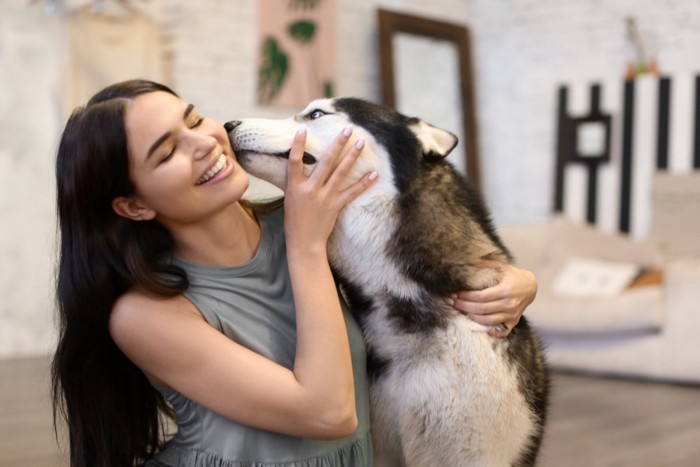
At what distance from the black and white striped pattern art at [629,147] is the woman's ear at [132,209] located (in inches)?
204

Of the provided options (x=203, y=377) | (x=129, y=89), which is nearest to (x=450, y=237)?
(x=203, y=377)

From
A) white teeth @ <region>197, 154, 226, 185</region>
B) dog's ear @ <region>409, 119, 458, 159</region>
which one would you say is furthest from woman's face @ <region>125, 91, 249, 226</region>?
dog's ear @ <region>409, 119, 458, 159</region>

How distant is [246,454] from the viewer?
140cm

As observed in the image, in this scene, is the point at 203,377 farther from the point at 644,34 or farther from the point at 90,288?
the point at 644,34

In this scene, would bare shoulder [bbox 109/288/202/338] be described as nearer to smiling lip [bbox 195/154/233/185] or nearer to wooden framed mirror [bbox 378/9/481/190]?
smiling lip [bbox 195/154/233/185]

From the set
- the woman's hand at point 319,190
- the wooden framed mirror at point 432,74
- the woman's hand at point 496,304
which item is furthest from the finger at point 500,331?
the wooden framed mirror at point 432,74

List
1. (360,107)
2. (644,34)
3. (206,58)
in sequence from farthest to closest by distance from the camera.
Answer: (644,34) → (206,58) → (360,107)

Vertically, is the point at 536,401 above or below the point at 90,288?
below

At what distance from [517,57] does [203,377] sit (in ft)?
20.2

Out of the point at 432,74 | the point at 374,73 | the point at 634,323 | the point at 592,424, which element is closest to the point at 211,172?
the point at 592,424

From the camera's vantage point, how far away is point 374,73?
21.5 feet

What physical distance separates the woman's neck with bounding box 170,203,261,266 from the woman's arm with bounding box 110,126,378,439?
0.10m

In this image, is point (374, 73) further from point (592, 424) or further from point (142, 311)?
point (142, 311)

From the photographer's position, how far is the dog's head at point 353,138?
1453 millimetres
